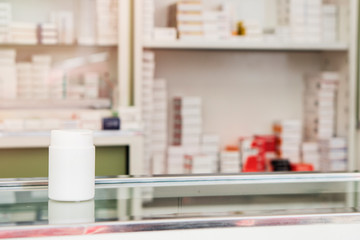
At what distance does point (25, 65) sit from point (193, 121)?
1.18 metres

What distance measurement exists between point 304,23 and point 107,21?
1.37 metres

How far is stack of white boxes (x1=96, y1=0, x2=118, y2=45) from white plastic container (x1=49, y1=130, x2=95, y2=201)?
2404 millimetres

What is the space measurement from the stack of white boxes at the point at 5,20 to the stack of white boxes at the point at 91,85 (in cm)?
56

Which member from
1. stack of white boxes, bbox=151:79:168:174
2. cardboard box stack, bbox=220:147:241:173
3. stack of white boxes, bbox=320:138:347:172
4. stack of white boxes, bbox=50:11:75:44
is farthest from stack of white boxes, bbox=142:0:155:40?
stack of white boxes, bbox=320:138:347:172

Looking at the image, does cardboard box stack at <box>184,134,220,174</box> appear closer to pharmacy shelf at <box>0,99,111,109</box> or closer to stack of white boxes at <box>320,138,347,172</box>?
pharmacy shelf at <box>0,99,111,109</box>

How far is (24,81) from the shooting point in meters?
3.52

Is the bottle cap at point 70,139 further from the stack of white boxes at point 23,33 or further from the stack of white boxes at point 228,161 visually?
the stack of white boxes at point 228,161

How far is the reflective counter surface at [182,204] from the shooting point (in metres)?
1.11

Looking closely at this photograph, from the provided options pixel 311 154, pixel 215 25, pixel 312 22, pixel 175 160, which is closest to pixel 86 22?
pixel 215 25

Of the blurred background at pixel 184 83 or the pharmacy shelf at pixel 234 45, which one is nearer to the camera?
the blurred background at pixel 184 83

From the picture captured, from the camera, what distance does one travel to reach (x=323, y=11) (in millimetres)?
3891

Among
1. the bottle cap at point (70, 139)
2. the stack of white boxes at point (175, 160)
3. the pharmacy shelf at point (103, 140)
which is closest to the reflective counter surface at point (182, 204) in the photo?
the bottle cap at point (70, 139)

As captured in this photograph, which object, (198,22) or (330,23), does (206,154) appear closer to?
(198,22)

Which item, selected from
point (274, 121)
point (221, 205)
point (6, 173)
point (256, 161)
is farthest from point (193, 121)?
point (221, 205)
